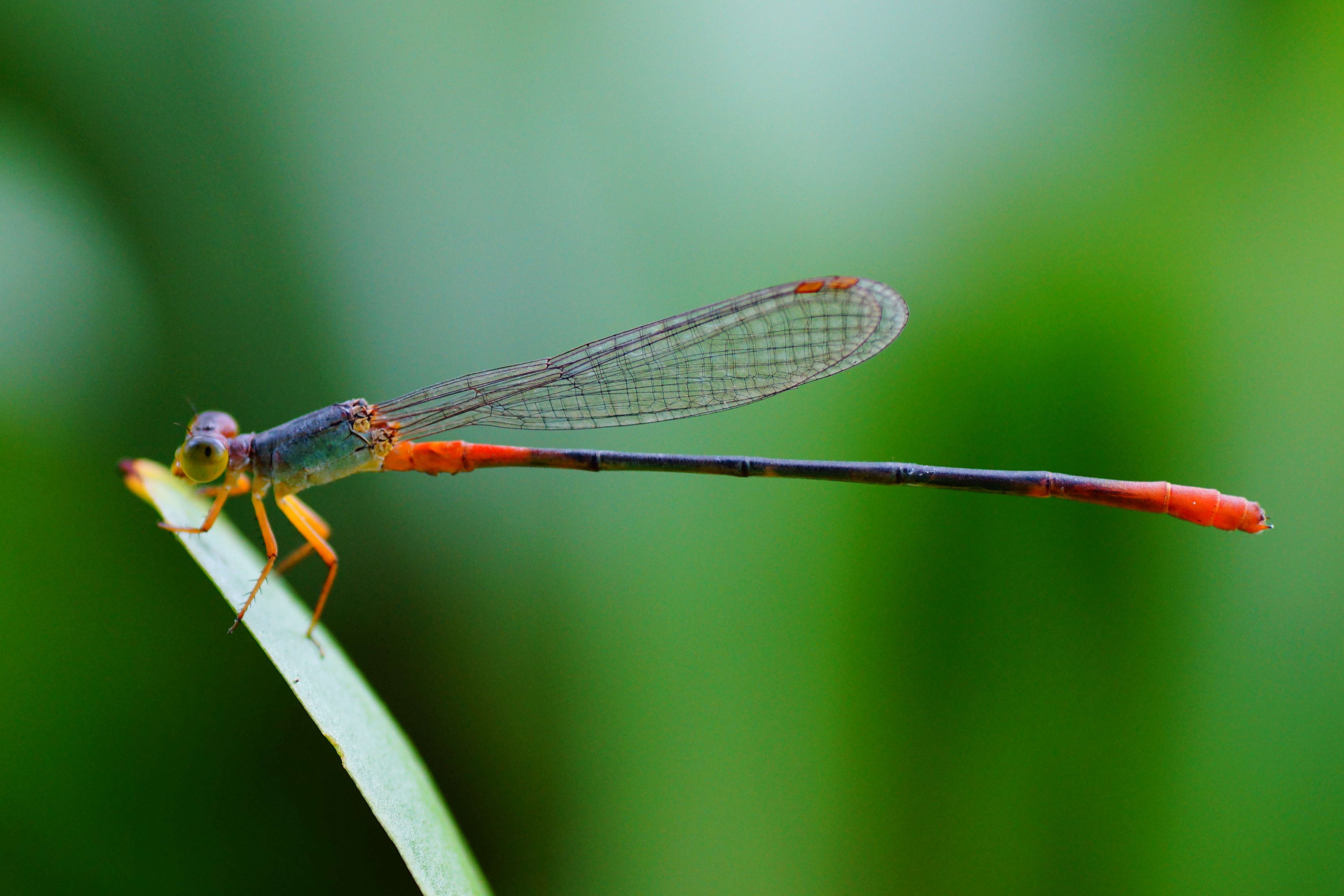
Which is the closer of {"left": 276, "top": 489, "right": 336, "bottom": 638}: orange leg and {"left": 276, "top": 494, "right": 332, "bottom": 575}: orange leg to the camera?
{"left": 276, "top": 489, "right": 336, "bottom": 638}: orange leg

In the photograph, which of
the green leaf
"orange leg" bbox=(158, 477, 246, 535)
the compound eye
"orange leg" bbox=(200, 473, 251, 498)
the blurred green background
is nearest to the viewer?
the green leaf

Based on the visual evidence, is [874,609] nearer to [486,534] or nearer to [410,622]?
[486,534]

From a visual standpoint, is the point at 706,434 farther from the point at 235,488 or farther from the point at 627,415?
the point at 235,488

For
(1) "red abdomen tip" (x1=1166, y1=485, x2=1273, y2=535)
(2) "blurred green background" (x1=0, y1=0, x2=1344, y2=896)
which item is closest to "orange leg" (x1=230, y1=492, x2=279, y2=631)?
(2) "blurred green background" (x1=0, y1=0, x2=1344, y2=896)

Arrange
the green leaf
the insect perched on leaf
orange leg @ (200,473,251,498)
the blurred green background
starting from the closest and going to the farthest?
the green leaf < the blurred green background < the insect perched on leaf < orange leg @ (200,473,251,498)

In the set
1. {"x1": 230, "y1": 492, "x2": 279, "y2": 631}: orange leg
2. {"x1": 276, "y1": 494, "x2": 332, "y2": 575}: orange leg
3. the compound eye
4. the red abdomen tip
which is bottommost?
the red abdomen tip

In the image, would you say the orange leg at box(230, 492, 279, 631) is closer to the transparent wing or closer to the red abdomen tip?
the transparent wing

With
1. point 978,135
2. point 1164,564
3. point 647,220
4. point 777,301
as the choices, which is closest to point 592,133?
point 647,220
